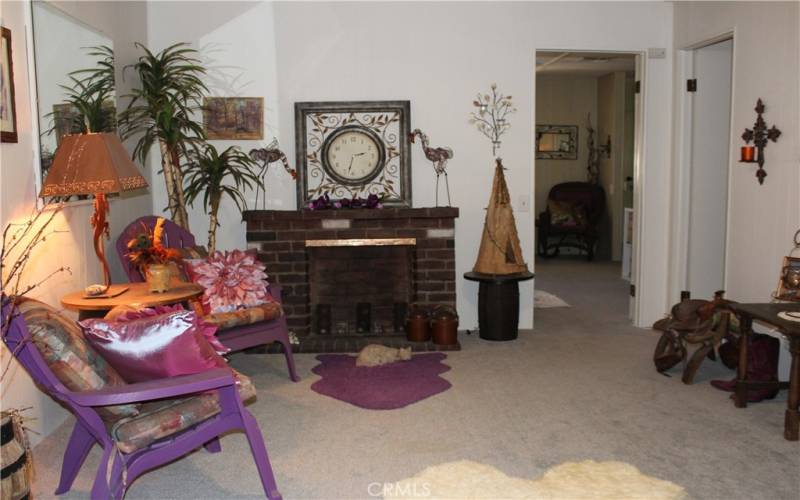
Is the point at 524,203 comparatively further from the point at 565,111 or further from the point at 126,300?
the point at 565,111

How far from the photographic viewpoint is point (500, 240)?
5531 millimetres

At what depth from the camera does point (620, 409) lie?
4020mm

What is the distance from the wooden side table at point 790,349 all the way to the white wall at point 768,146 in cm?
67

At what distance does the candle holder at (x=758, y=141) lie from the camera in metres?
4.59

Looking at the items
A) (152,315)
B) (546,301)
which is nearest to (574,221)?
(546,301)

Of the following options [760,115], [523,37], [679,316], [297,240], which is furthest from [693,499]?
[523,37]

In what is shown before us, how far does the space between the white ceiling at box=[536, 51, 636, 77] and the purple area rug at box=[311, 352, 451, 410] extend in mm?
4712

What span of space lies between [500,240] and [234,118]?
7.21 feet

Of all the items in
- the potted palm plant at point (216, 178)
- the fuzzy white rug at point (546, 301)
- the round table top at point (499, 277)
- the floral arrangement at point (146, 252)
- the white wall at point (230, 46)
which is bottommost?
the fuzzy white rug at point (546, 301)

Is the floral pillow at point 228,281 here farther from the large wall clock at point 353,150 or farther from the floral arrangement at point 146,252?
the large wall clock at point 353,150

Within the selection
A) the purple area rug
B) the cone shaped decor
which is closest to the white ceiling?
the cone shaped decor

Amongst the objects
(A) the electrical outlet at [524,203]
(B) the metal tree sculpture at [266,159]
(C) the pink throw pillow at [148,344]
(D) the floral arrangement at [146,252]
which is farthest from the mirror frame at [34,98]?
(A) the electrical outlet at [524,203]

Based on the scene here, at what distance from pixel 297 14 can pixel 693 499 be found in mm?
4289

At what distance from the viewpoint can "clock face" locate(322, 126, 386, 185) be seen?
5711mm
